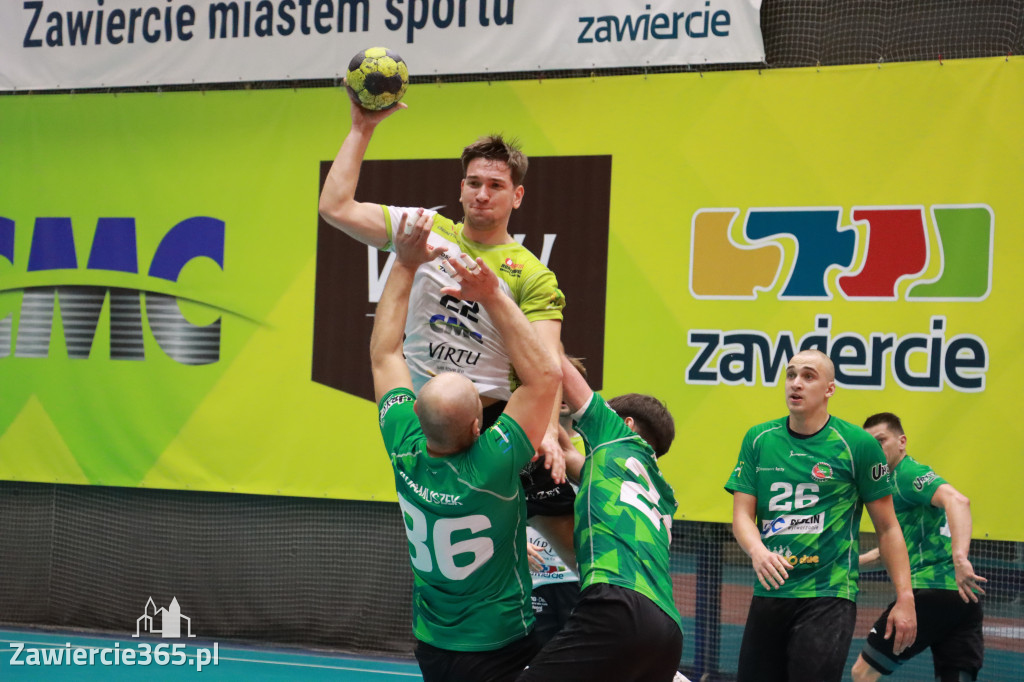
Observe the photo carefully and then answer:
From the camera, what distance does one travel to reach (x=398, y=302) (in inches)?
155

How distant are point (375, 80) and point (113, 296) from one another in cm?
598

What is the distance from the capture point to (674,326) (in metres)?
7.88

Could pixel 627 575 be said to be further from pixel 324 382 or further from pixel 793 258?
pixel 324 382

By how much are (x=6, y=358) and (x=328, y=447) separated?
3.17 m

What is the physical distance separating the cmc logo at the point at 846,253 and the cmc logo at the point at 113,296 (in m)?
4.20

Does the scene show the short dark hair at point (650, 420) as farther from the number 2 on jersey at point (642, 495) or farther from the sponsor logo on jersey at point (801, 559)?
the sponsor logo on jersey at point (801, 559)

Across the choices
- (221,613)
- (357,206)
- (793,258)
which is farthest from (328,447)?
(357,206)

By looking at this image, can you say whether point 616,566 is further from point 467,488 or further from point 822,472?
point 822,472

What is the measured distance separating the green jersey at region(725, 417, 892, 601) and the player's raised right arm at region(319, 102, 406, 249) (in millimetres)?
2660

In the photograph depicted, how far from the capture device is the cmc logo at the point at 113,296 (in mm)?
8961

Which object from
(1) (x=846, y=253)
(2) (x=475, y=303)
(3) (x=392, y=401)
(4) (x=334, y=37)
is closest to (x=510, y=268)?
(2) (x=475, y=303)

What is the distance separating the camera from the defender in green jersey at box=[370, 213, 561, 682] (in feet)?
11.8

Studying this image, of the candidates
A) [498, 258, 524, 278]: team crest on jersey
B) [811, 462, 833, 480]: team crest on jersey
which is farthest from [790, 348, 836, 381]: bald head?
[498, 258, 524, 278]: team crest on jersey

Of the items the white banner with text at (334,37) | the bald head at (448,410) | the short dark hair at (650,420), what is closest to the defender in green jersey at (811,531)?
the short dark hair at (650,420)
